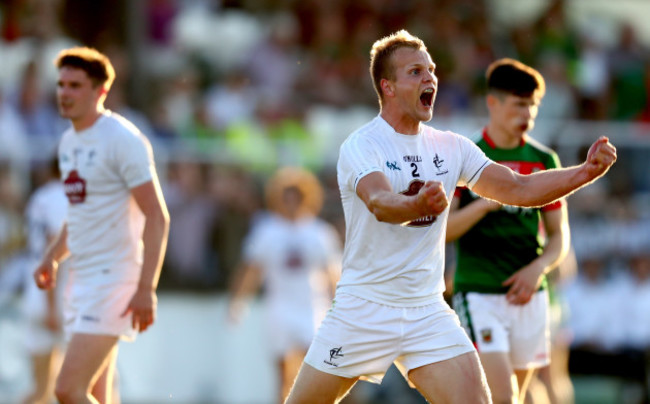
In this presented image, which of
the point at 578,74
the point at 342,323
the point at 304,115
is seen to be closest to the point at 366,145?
the point at 342,323

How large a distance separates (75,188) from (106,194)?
24 centimetres

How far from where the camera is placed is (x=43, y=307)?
12133 mm

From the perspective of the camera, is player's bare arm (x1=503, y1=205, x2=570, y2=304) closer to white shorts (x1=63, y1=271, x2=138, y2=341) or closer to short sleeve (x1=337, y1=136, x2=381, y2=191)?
short sleeve (x1=337, y1=136, x2=381, y2=191)

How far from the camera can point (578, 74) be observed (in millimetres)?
19594

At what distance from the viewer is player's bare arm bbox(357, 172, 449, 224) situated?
19.2ft

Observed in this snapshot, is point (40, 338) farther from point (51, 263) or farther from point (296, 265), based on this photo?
point (51, 263)

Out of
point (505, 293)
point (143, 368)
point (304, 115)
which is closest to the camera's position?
point (505, 293)

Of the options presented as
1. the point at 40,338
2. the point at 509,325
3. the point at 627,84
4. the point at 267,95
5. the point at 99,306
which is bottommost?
the point at 40,338

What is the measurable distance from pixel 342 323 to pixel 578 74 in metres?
13.6

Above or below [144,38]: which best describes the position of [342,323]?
below

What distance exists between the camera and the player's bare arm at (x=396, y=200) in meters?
5.84

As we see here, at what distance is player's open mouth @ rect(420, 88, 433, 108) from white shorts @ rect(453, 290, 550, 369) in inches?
85.6

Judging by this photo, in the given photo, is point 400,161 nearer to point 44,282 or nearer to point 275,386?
point 44,282

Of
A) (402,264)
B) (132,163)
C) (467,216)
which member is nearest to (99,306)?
(132,163)
